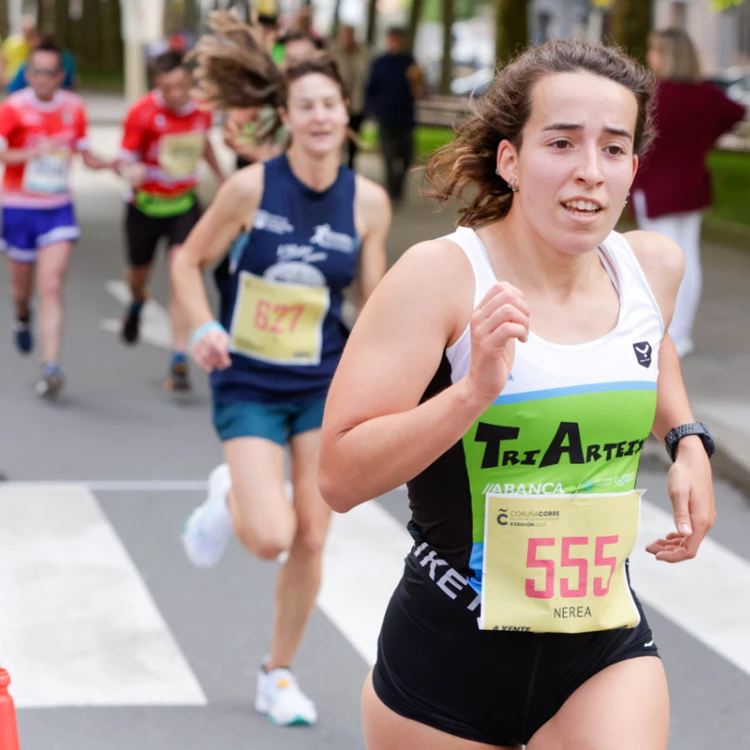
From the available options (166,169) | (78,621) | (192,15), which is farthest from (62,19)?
(78,621)

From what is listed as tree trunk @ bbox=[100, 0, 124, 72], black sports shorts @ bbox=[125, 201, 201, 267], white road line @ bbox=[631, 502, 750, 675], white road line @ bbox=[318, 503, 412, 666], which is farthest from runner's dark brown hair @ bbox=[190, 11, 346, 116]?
tree trunk @ bbox=[100, 0, 124, 72]

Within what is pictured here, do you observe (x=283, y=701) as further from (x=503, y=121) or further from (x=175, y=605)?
(x=503, y=121)

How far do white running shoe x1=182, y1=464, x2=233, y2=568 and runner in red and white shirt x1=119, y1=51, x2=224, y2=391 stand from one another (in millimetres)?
4490

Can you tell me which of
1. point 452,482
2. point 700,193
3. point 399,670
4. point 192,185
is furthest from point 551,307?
point 700,193

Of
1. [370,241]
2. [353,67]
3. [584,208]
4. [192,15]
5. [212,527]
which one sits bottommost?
[192,15]

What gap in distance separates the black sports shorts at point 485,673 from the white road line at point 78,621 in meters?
2.33

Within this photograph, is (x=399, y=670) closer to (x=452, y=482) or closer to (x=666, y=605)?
(x=452, y=482)

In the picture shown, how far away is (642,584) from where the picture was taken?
6.27 m

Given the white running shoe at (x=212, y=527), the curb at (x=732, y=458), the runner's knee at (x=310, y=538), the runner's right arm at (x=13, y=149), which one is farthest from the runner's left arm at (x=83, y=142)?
the runner's knee at (x=310, y=538)

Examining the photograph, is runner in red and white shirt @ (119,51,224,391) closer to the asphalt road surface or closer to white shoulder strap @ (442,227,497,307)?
the asphalt road surface

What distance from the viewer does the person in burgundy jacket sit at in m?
10.7

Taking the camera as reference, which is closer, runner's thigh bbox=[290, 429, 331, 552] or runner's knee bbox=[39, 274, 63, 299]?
runner's thigh bbox=[290, 429, 331, 552]

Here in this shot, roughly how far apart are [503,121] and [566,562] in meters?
0.79

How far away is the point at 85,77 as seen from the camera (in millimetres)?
55875
